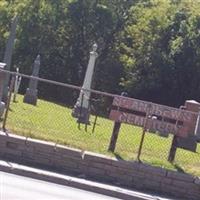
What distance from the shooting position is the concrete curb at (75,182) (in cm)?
1184

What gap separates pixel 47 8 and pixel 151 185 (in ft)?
112

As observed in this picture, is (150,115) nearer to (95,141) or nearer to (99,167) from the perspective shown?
(99,167)

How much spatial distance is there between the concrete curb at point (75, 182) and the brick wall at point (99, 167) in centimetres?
55

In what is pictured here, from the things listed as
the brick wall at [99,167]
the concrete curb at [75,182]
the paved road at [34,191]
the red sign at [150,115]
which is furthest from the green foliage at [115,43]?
the paved road at [34,191]

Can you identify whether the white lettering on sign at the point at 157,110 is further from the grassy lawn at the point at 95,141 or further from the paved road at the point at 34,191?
the paved road at the point at 34,191

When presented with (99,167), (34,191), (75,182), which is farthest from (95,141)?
(34,191)

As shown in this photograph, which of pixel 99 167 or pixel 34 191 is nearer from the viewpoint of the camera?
pixel 34 191

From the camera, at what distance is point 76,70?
4672 cm

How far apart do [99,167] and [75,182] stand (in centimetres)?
92

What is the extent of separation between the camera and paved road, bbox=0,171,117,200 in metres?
9.84

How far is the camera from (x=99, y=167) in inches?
504

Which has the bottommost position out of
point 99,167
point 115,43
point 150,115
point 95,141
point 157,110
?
point 99,167

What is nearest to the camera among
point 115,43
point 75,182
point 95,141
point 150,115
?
point 75,182

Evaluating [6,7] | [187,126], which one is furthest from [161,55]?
[187,126]
